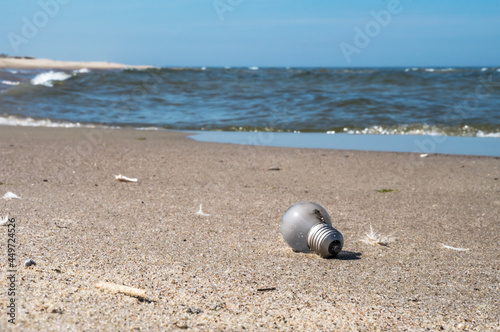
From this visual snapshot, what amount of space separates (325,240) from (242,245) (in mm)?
572

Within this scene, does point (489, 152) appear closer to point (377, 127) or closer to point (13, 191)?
point (377, 127)

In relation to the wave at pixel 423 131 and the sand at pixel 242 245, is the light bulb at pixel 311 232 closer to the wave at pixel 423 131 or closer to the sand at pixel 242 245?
the sand at pixel 242 245

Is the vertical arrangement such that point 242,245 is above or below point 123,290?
below

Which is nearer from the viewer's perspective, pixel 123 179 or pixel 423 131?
pixel 123 179

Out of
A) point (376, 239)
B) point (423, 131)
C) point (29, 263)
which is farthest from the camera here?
point (423, 131)

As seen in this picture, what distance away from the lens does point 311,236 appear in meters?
2.97

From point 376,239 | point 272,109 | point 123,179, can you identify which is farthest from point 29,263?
point 272,109

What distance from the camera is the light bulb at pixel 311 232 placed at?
2918 millimetres

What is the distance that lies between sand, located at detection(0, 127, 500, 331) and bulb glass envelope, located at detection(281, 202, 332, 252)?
0.26 ft

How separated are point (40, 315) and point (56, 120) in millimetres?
9927

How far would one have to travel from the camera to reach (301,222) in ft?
9.91

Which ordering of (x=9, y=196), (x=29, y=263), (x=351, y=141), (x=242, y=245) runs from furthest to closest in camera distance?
(x=351, y=141) < (x=9, y=196) < (x=242, y=245) < (x=29, y=263)

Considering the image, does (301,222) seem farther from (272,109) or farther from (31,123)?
(272,109)

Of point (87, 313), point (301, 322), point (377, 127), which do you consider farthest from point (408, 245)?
point (377, 127)
